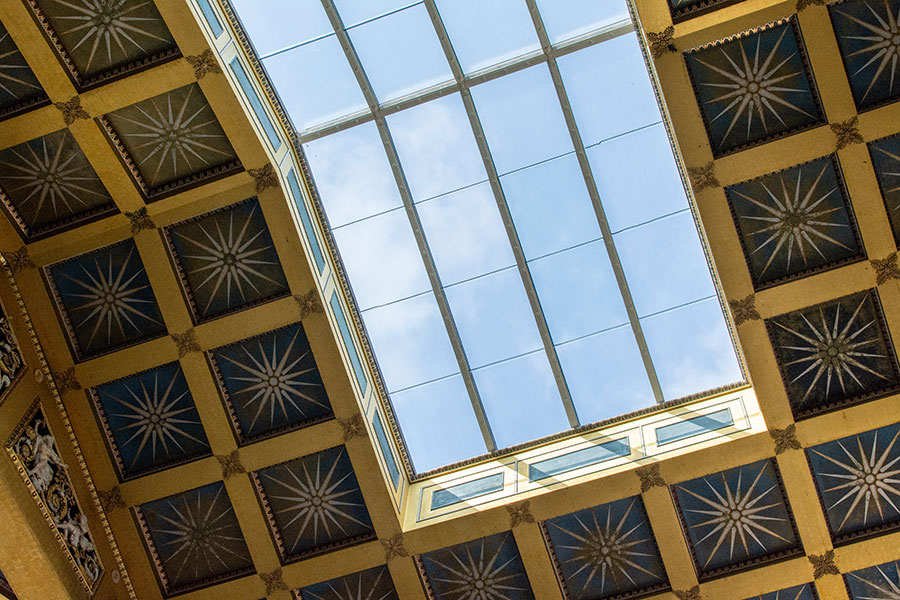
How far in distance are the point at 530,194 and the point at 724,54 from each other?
13.5 ft

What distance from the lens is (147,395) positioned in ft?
48.9

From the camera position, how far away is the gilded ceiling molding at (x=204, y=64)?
12.9m

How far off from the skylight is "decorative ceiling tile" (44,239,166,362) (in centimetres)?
359

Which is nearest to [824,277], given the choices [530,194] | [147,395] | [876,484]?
[876,484]

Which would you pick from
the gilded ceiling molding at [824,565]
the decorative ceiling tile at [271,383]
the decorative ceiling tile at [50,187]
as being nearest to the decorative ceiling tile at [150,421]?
the decorative ceiling tile at [271,383]

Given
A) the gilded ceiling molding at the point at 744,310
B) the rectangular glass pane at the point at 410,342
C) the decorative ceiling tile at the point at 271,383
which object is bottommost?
the decorative ceiling tile at the point at 271,383

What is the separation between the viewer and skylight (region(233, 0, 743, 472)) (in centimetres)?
1454

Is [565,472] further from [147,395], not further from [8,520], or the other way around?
[8,520]

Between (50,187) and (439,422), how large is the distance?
8132 millimetres

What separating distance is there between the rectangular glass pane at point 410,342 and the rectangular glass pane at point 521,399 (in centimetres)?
82

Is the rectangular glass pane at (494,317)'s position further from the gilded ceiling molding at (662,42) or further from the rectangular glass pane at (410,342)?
the gilded ceiling molding at (662,42)

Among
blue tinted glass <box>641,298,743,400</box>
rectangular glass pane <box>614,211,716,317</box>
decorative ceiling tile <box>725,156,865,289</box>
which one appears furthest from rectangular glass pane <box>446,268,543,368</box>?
decorative ceiling tile <box>725,156,865,289</box>

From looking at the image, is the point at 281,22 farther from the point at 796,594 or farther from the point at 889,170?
the point at 796,594

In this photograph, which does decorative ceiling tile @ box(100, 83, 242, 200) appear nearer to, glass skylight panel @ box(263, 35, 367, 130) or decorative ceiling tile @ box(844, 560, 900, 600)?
glass skylight panel @ box(263, 35, 367, 130)
